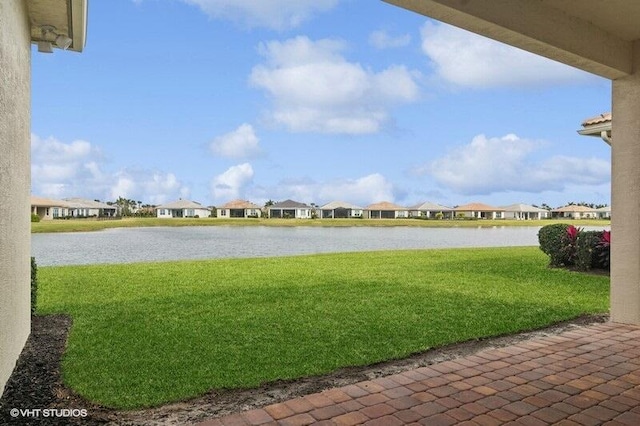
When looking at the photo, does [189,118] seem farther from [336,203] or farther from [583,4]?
[336,203]

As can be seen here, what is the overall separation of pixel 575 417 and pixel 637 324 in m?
3.07

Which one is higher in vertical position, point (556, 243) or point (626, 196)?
point (626, 196)

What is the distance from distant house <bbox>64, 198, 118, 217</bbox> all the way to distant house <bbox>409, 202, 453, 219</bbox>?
171 ft

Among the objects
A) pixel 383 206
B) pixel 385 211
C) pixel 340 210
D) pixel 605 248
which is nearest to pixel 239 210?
pixel 340 210

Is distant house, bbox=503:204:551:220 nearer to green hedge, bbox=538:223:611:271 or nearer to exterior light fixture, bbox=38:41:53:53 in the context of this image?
green hedge, bbox=538:223:611:271

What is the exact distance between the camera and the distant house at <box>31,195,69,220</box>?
2064 inches

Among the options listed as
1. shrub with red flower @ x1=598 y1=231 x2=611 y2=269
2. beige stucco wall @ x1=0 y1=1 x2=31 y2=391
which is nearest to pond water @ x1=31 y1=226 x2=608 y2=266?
shrub with red flower @ x1=598 y1=231 x2=611 y2=269

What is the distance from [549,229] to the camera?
10.5m

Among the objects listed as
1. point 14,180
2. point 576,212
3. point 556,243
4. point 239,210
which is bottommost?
point 556,243

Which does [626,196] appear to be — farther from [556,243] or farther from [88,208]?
[88,208]

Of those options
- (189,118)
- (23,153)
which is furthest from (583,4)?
(189,118)

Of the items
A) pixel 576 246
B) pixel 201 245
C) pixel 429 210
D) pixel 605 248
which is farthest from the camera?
pixel 429 210

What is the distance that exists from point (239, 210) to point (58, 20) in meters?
72.4

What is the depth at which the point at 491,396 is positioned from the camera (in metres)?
3.10
